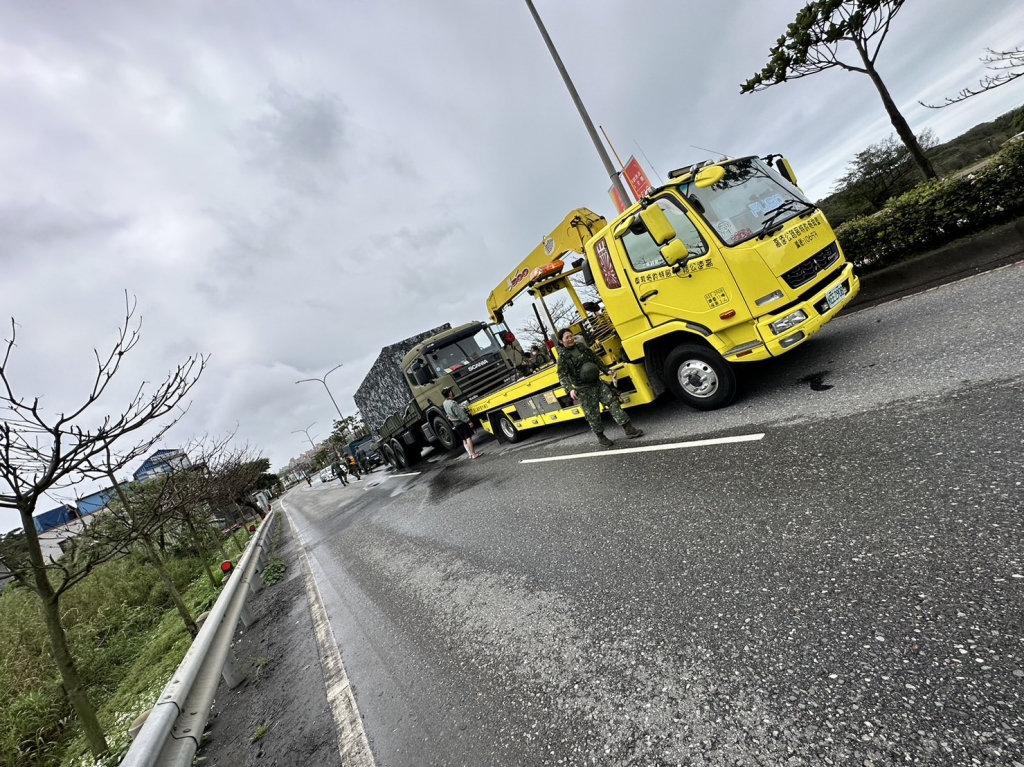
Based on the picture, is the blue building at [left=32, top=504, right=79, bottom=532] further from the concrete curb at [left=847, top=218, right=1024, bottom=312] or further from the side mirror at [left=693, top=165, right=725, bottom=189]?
the concrete curb at [left=847, top=218, right=1024, bottom=312]

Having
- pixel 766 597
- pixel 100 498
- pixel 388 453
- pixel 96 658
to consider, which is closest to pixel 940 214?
pixel 766 597

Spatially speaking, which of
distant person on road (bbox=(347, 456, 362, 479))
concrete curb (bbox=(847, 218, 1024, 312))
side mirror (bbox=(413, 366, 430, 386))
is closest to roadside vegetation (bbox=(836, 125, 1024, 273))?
concrete curb (bbox=(847, 218, 1024, 312))

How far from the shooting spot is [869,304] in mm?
6836

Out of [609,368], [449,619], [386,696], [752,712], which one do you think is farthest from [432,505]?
[752,712]

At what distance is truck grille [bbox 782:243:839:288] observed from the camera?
4609 mm

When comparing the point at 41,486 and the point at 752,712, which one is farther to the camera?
the point at 41,486

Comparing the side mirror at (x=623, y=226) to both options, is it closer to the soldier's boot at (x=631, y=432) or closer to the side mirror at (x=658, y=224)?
the side mirror at (x=658, y=224)

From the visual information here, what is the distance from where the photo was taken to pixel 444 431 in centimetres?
1264

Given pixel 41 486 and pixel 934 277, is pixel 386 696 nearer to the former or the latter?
pixel 41 486

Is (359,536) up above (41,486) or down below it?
below

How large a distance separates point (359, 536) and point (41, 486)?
17.5 feet

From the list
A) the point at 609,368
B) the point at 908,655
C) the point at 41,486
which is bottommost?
the point at 908,655

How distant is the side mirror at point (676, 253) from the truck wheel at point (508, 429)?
5450mm

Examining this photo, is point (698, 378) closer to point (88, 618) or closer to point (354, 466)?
point (88, 618)
